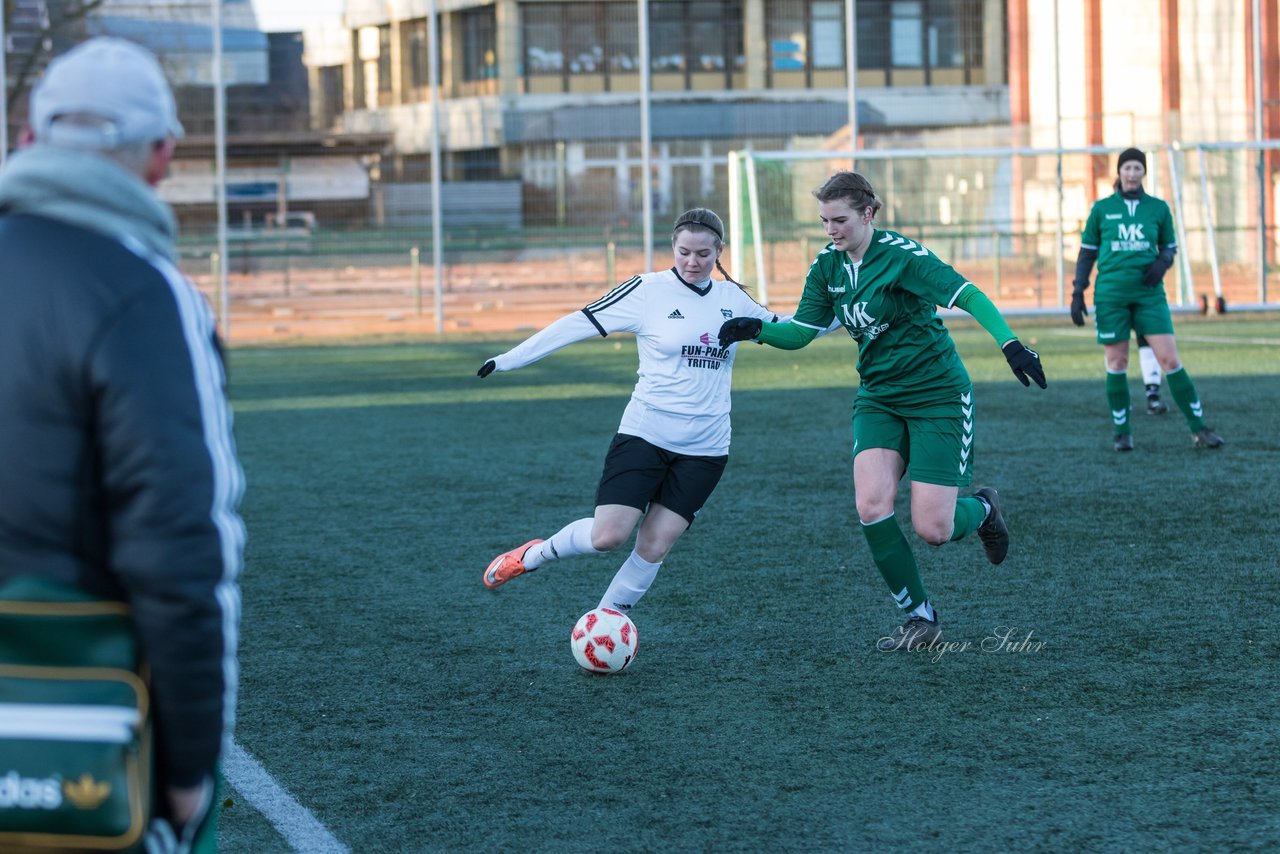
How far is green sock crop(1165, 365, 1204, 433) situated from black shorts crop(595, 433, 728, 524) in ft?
18.8

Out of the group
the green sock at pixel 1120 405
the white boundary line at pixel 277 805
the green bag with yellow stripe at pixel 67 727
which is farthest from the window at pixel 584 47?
the green bag with yellow stripe at pixel 67 727

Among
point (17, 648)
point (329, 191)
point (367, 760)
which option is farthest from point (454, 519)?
point (329, 191)

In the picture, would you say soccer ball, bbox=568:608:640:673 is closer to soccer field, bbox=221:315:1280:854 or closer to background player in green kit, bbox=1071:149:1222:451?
soccer field, bbox=221:315:1280:854

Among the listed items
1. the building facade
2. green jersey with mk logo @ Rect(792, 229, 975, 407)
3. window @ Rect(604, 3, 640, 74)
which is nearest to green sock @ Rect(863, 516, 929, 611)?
green jersey with mk logo @ Rect(792, 229, 975, 407)

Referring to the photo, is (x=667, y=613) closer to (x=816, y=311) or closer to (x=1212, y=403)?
(x=816, y=311)

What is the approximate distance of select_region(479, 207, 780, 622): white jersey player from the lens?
5.84 m

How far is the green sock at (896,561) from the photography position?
593 centimetres

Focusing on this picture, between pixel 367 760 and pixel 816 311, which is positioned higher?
pixel 816 311

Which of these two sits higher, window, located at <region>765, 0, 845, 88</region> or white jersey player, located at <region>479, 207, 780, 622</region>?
window, located at <region>765, 0, 845, 88</region>

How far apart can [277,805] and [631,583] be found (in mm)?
1909

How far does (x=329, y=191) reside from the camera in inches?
1054

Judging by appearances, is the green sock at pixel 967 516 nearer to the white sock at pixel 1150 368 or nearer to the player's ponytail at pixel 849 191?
the player's ponytail at pixel 849 191

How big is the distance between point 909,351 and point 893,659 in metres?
1.11

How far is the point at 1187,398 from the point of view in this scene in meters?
10.7
